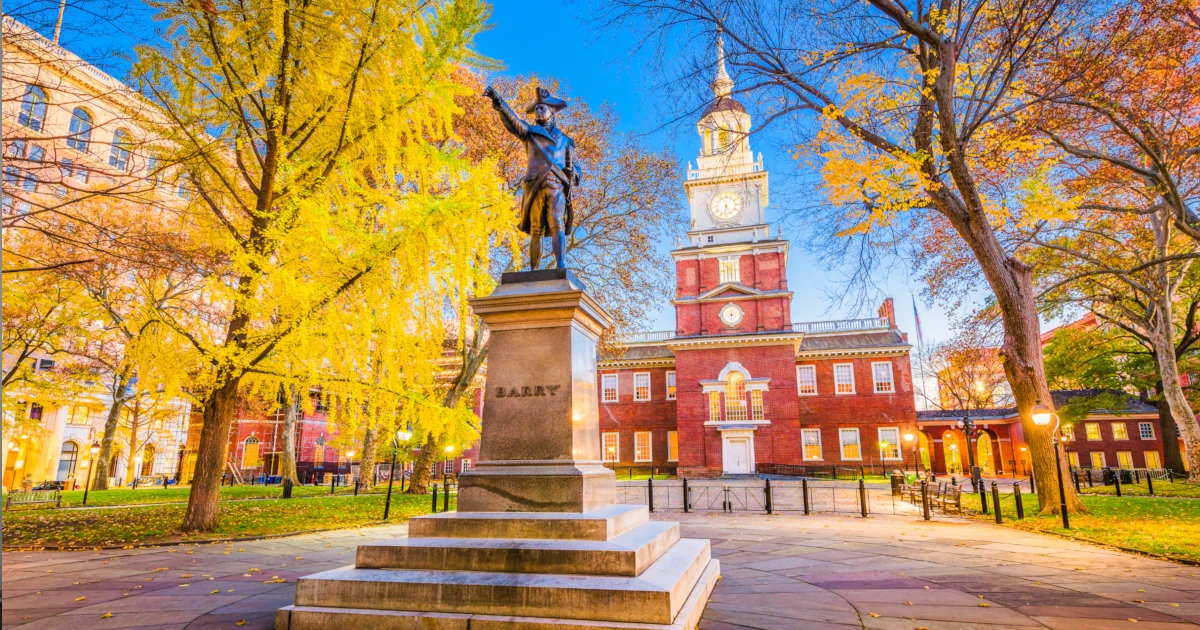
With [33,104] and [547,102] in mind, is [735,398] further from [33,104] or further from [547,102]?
[33,104]

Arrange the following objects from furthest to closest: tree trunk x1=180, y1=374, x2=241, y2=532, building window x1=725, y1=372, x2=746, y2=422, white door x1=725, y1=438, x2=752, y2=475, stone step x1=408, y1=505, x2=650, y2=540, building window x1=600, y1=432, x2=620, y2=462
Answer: building window x1=600, y1=432, x2=620, y2=462
building window x1=725, y1=372, x2=746, y2=422
white door x1=725, y1=438, x2=752, y2=475
tree trunk x1=180, y1=374, x2=241, y2=532
stone step x1=408, y1=505, x2=650, y2=540

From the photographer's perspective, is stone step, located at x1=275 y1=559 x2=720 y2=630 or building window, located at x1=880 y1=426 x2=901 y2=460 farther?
building window, located at x1=880 y1=426 x2=901 y2=460

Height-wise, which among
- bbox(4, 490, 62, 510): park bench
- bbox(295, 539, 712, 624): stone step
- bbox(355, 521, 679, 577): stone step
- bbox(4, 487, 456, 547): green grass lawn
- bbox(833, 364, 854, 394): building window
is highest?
bbox(833, 364, 854, 394): building window

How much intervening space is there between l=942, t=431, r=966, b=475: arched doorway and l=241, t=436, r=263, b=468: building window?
53519mm

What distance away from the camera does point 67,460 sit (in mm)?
33062

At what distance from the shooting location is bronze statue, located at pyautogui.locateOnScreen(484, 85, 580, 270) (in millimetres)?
7152

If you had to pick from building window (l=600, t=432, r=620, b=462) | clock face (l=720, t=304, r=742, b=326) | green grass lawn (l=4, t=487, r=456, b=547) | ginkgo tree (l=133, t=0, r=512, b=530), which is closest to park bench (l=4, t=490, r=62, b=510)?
green grass lawn (l=4, t=487, r=456, b=547)

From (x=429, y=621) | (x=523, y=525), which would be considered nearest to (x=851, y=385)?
(x=523, y=525)

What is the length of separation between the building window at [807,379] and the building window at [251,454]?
134 ft

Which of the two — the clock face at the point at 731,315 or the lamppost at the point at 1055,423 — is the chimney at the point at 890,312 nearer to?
the clock face at the point at 731,315

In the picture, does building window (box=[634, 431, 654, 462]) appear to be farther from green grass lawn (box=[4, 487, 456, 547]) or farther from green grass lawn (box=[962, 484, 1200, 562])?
green grass lawn (box=[4, 487, 456, 547])

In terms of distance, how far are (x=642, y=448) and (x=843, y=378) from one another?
14.2 metres

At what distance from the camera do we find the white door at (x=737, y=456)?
35.6 metres

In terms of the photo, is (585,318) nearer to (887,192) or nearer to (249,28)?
(249,28)
